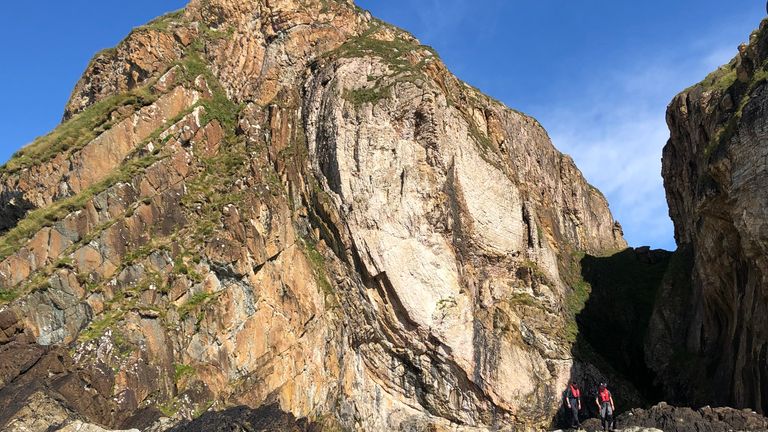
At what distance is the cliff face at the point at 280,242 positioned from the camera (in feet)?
81.3

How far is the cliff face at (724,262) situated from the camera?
976 inches

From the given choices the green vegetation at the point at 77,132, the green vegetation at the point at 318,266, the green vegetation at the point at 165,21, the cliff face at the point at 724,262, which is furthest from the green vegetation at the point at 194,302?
the cliff face at the point at 724,262

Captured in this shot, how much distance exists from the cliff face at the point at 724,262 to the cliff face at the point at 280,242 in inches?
205

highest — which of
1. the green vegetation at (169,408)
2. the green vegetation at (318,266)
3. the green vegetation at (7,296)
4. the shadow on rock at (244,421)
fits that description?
the green vegetation at (318,266)

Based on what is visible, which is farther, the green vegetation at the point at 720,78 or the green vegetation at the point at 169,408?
the green vegetation at the point at 720,78

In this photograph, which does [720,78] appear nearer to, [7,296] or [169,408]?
[169,408]

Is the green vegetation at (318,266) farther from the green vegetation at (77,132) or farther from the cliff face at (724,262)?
the cliff face at (724,262)

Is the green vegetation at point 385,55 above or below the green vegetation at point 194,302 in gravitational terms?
above

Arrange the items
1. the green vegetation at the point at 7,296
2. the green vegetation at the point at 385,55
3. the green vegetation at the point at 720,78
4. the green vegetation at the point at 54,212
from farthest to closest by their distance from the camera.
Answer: the green vegetation at the point at 385,55 < the green vegetation at the point at 720,78 < the green vegetation at the point at 54,212 < the green vegetation at the point at 7,296

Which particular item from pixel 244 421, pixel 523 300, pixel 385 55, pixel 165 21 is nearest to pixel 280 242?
pixel 244 421

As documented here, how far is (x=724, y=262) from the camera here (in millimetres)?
28172

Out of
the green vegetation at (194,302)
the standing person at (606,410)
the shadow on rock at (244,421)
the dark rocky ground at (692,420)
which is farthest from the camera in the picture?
the green vegetation at (194,302)

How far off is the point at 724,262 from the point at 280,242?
18.6 m

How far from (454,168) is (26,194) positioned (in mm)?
19589
